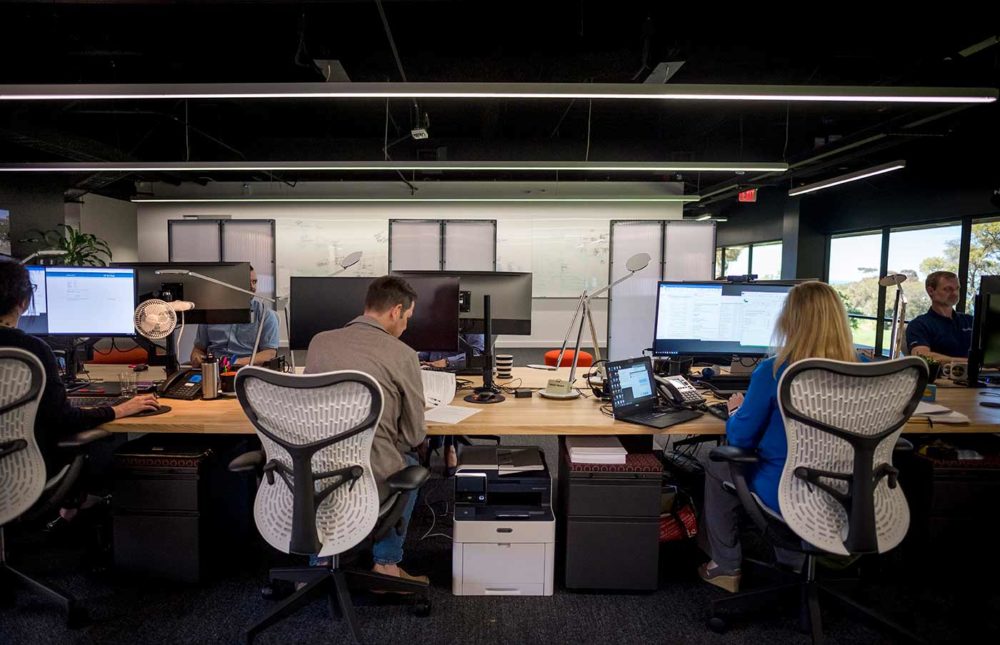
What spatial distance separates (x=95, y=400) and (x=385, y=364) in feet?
5.09

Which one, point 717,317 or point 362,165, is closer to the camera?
point 717,317

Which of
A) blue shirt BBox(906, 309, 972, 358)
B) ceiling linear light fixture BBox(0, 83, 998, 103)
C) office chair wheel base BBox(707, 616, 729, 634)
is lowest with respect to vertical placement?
office chair wheel base BBox(707, 616, 729, 634)

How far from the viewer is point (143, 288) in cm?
260

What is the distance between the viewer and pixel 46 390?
1.74m

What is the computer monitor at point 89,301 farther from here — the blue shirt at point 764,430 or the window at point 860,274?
the window at point 860,274

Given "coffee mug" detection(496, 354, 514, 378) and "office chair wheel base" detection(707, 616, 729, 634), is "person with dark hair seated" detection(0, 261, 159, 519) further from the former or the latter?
"office chair wheel base" detection(707, 616, 729, 634)

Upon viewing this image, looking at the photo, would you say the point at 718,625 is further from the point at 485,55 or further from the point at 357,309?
the point at 485,55

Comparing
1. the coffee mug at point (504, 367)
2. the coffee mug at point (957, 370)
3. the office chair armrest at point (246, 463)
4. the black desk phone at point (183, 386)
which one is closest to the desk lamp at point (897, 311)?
the coffee mug at point (957, 370)

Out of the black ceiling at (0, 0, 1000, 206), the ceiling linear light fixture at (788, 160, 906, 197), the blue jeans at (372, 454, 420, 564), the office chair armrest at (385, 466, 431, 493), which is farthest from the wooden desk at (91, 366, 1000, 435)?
the ceiling linear light fixture at (788, 160, 906, 197)

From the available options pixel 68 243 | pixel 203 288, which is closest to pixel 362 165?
pixel 203 288

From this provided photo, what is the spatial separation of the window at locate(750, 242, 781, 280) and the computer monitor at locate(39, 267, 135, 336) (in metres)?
10.5

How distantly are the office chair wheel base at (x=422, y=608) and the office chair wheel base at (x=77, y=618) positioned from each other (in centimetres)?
120

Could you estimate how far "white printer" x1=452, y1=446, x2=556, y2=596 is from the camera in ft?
6.37

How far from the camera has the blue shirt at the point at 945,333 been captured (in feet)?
10.7
